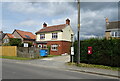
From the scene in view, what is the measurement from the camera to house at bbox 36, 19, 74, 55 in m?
28.8

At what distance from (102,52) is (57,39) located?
17782 mm

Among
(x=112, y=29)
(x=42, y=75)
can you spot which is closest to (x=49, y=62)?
(x=42, y=75)

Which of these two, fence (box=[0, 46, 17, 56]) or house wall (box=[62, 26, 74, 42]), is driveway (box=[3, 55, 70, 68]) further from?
house wall (box=[62, 26, 74, 42])

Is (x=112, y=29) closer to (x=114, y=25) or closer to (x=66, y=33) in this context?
(x=114, y=25)

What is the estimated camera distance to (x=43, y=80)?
6977mm

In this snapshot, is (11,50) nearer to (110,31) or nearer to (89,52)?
(89,52)

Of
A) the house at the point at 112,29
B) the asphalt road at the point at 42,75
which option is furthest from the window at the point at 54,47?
the asphalt road at the point at 42,75

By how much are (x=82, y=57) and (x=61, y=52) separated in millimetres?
14226

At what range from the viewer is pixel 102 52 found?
12461mm

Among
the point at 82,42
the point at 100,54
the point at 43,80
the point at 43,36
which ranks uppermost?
the point at 43,36

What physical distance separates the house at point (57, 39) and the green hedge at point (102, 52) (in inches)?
573

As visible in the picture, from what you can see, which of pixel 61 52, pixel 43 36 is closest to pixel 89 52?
pixel 61 52

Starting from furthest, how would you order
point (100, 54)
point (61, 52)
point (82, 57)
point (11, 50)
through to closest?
point (61, 52), point (11, 50), point (82, 57), point (100, 54)

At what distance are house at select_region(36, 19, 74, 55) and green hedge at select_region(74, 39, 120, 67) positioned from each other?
1454 centimetres
